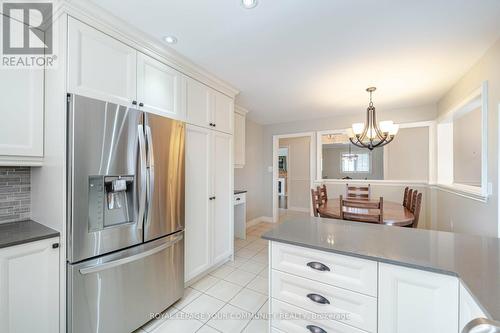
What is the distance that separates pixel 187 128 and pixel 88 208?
113 cm

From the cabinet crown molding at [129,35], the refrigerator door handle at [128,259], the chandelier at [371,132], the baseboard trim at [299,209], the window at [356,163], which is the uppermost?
the cabinet crown molding at [129,35]

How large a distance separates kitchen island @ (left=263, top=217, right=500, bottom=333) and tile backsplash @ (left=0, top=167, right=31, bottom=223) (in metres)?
1.86

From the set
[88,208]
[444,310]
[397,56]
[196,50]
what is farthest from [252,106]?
[444,310]

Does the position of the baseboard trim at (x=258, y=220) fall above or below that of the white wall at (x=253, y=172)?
below

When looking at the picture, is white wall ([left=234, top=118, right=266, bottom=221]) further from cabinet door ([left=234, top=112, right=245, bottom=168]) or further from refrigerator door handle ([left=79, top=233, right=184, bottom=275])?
refrigerator door handle ([left=79, top=233, right=184, bottom=275])

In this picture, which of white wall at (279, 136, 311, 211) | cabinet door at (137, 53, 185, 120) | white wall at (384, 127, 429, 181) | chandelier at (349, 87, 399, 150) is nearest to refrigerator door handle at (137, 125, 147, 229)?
cabinet door at (137, 53, 185, 120)

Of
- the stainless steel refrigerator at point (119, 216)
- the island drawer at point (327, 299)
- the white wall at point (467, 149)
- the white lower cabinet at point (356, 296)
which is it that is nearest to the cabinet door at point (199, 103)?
the stainless steel refrigerator at point (119, 216)

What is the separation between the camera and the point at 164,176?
1796 millimetres

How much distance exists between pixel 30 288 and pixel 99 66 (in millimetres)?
1472

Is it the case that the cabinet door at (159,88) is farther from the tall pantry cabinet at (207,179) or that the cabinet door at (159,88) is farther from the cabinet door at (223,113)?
the cabinet door at (223,113)

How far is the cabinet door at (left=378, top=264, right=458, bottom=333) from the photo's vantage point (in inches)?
34.6

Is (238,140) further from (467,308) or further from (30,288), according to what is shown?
(467,308)

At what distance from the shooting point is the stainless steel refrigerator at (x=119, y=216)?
130 centimetres

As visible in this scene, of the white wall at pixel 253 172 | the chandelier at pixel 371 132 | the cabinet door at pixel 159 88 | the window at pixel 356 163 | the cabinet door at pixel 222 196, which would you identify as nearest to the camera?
the cabinet door at pixel 159 88
